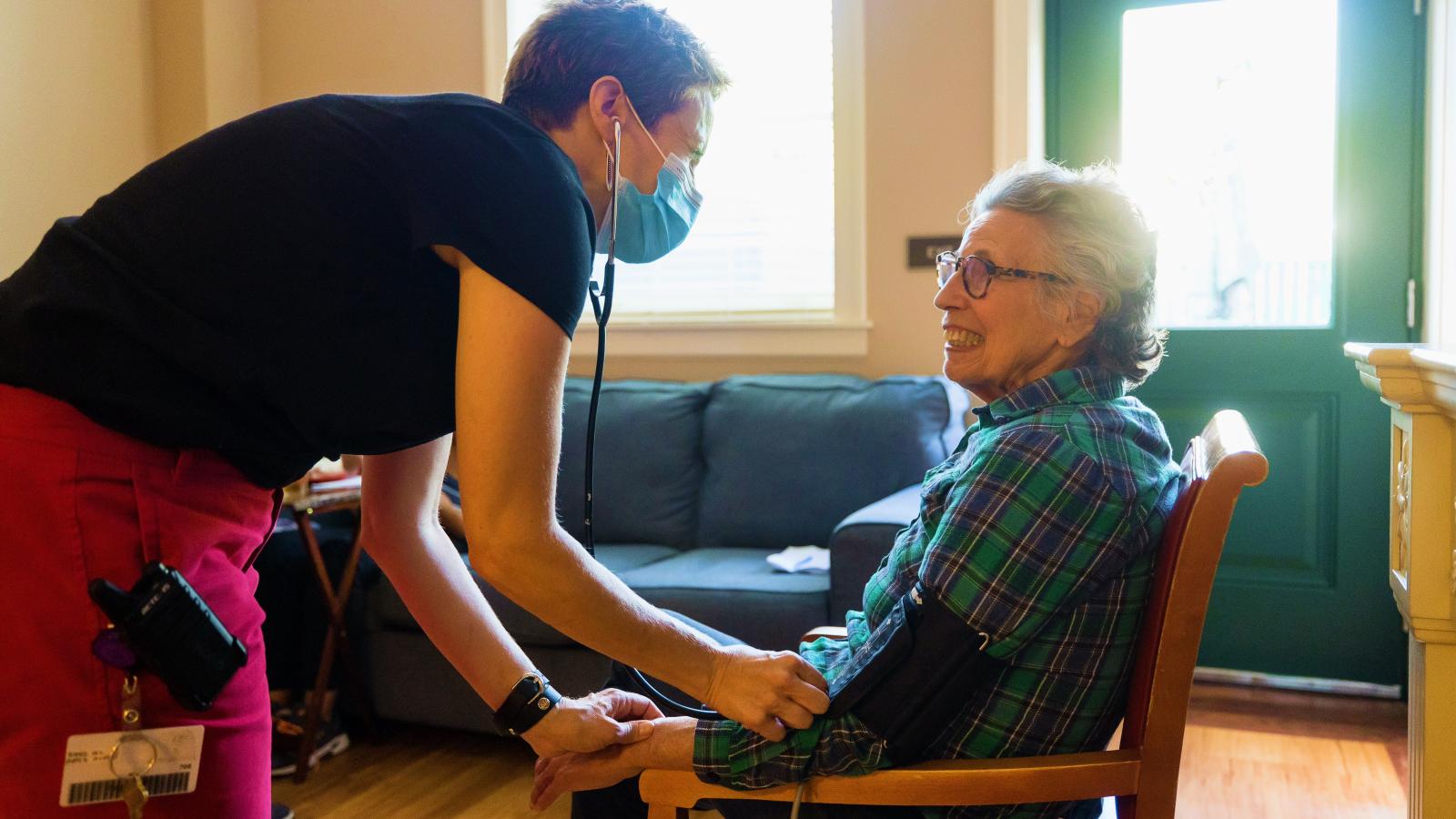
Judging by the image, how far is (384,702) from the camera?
9.91ft

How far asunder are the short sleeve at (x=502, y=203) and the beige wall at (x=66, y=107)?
11.0ft

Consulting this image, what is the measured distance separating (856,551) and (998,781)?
1304 millimetres

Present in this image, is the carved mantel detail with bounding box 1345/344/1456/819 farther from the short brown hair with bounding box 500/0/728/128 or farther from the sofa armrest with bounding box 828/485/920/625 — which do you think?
the short brown hair with bounding box 500/0/728/128

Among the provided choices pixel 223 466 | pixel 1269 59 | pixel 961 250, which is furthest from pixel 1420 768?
pixel 1269 59

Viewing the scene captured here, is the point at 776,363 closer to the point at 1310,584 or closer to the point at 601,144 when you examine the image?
the point at 1310,584

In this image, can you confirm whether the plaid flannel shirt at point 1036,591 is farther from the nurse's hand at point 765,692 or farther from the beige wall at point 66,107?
the beige wall at point 66,107

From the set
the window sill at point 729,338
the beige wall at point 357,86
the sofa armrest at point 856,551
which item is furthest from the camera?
the window sill at point 729,338

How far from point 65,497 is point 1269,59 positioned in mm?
3287

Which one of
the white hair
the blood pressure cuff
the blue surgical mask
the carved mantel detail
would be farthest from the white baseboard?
the blue surgical mask

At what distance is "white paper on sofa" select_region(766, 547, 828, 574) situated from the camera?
281 centimetres

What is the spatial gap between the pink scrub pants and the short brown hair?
443 millimetres

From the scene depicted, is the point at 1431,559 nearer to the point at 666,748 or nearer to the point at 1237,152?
the point at 666,748

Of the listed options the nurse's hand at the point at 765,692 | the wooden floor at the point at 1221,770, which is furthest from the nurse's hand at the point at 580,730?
the wooden floor at the point at 1221,770

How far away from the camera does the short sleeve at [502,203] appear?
0.92m
